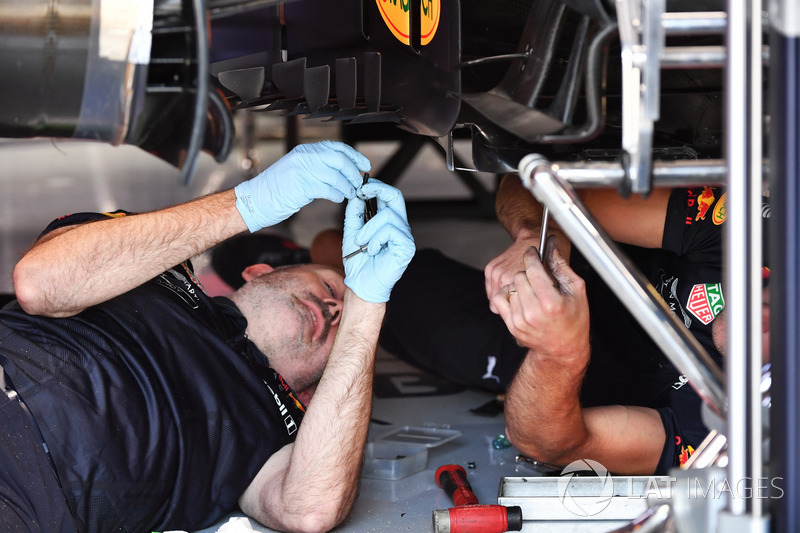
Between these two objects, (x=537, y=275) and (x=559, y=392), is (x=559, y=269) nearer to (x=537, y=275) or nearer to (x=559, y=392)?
(x=537, y=275)

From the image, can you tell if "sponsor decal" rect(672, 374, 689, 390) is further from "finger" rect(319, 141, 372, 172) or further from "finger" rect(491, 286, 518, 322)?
"finger" rect(319, 141, 372, 172)

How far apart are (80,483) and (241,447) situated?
0.93ft

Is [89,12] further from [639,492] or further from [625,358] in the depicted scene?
[625,358]

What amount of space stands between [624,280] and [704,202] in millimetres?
807

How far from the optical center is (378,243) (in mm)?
1328

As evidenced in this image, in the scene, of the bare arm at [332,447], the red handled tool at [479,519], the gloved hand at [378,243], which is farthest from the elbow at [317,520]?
the gloved hand at [378,243]

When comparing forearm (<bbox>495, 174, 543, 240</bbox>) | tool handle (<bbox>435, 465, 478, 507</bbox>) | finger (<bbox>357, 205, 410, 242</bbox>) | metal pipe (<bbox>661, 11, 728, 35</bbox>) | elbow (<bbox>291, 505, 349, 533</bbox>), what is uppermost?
metal pipe (<bbox>661, 11, 728, 35</bbox>)

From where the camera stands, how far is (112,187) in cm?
640

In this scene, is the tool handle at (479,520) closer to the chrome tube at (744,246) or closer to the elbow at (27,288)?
the chrome tube at (744,246)

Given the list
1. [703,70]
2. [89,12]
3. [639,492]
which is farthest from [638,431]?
[89,12]

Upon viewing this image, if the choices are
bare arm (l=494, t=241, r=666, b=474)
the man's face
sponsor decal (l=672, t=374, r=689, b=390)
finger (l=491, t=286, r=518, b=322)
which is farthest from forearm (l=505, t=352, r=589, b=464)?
the man's face

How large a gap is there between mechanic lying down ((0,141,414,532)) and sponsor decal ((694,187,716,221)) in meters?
0.57

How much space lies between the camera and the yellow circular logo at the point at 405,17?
1169 mm

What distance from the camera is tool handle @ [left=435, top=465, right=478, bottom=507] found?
55.6 inches
